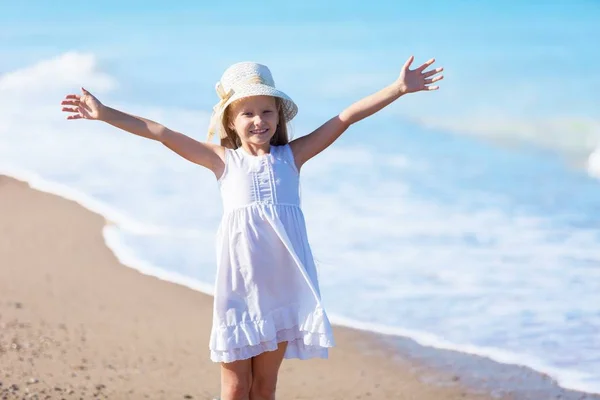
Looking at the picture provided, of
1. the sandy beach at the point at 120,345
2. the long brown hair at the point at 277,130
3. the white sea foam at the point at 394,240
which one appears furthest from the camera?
the white sea foam at the point at 394,240

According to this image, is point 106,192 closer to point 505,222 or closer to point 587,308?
point 505,222

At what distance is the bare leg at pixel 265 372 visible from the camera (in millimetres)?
3764

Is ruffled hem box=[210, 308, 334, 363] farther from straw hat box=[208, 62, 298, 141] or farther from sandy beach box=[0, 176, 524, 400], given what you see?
sandy beach box=[0, 176, 524, 400]

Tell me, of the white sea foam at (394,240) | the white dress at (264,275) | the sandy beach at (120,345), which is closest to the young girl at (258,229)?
the white dress at (264,275)

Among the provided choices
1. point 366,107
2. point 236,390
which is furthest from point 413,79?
point 236,390

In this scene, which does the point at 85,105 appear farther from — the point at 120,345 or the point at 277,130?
the point at 120,345

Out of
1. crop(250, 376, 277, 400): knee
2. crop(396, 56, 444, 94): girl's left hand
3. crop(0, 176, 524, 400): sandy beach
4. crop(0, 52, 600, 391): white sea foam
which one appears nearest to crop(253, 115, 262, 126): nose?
crop(396, 56, 444, 94): girl's left hand

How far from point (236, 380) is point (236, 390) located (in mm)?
40

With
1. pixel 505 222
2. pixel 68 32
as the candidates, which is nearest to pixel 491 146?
pixel 505 222

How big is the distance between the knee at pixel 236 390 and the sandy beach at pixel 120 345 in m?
1.19

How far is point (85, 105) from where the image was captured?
3682 mm

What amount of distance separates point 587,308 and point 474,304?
2.25ft

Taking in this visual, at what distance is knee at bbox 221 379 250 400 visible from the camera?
147 inches

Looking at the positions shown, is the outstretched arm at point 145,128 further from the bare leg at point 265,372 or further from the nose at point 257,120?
the bare leg at point 265,372
